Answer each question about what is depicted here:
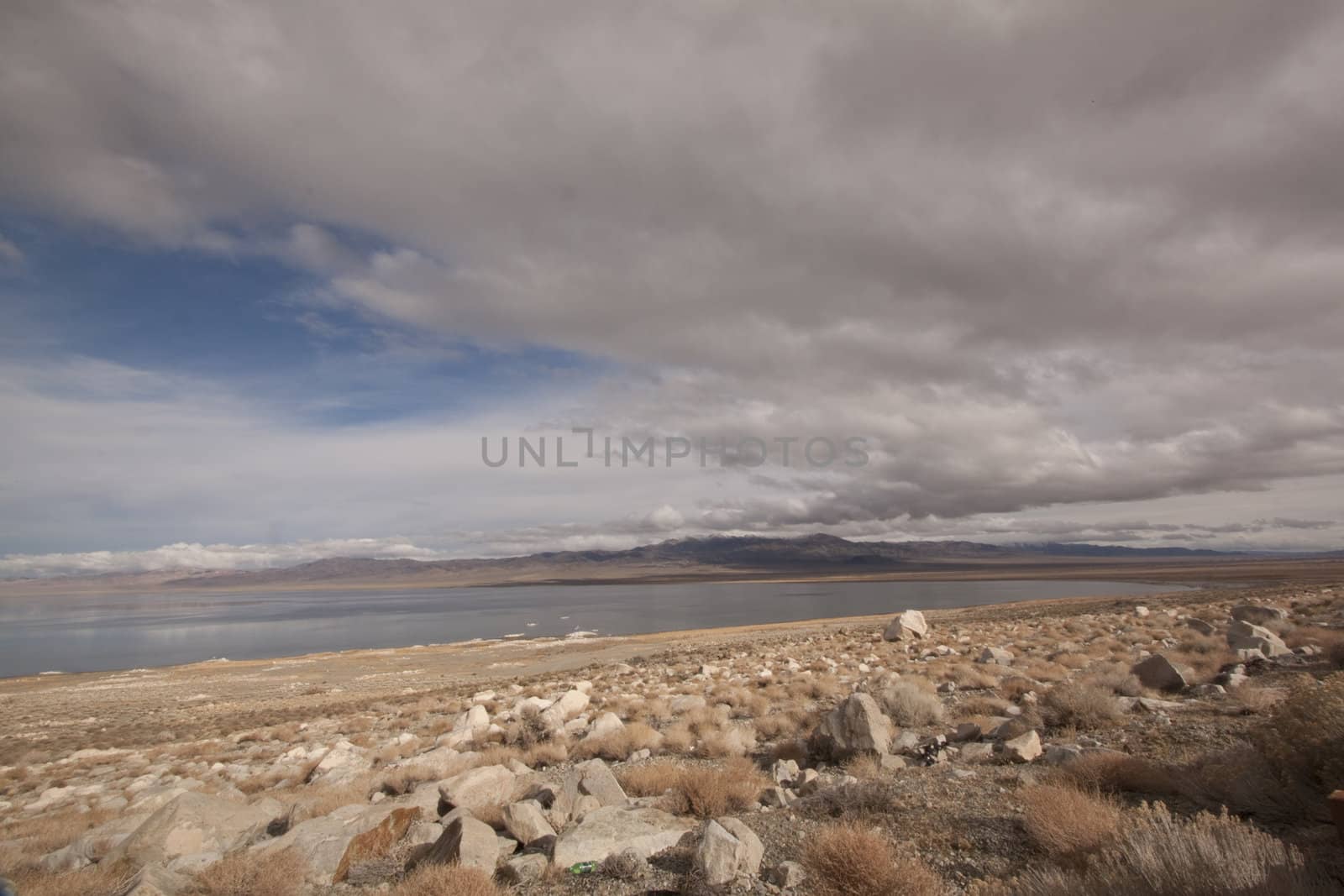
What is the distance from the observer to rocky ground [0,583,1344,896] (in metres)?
5.48

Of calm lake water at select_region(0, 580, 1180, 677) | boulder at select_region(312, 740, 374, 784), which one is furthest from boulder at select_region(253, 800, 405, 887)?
calm lake water at select_region(0, 580, 1180, 677)

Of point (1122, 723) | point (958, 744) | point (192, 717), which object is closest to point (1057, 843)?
point (958, 744)

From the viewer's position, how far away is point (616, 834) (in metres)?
6.81

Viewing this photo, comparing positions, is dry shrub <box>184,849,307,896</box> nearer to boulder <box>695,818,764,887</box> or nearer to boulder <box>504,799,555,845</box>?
boulder <box>504,799,555,845</box>

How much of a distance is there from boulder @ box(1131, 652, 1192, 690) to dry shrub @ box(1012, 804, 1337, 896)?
9.28 metres

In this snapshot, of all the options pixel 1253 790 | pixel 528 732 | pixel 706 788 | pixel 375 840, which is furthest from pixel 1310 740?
pixel 528 732

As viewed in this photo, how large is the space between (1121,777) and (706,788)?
4598mm

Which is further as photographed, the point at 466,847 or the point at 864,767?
the point at 864,767

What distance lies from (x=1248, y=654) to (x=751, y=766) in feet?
39.4

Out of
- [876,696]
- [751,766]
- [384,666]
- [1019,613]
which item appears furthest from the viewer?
[384,666]

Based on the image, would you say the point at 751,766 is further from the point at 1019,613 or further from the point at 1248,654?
the point at 1019,613

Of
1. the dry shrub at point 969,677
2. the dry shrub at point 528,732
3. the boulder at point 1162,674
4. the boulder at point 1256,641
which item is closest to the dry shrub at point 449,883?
the dry shrub at point 528,732

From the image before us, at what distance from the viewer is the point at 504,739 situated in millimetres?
14516

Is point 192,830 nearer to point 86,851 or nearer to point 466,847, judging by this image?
point 86,851
